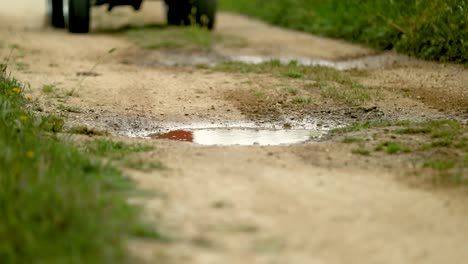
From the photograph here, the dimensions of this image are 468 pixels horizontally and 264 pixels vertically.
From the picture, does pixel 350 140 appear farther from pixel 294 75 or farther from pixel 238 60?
pixel 238 60

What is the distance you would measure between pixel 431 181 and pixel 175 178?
1.53 meters

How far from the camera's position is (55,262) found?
138 inches

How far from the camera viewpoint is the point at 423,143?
6086mm

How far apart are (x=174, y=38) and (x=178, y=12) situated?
7.69ft

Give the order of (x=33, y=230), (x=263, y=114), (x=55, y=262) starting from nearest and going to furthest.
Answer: (x=55, y=262) < (x=33, y=230) < (x=263, y=114)

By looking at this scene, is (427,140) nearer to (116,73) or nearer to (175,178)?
(175,178)

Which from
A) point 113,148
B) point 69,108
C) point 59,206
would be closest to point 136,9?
point 69,108

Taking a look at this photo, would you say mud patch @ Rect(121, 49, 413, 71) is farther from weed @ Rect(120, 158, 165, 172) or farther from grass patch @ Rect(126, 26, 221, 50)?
weed @ Rect(120, 158, 165, 172)

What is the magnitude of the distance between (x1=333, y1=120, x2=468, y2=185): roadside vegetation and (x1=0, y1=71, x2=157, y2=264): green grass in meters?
1.95

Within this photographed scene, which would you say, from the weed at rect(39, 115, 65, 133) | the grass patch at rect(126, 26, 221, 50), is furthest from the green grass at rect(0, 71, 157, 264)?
the grass patch at rect(126, 26, 221, 50)

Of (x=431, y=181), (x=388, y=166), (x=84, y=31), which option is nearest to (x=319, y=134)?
(x=388, y=166)

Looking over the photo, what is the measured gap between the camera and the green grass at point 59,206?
364cm

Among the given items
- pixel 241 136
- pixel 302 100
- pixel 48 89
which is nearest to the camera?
pixel 241 136

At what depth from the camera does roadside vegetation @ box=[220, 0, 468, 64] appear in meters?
10.2
